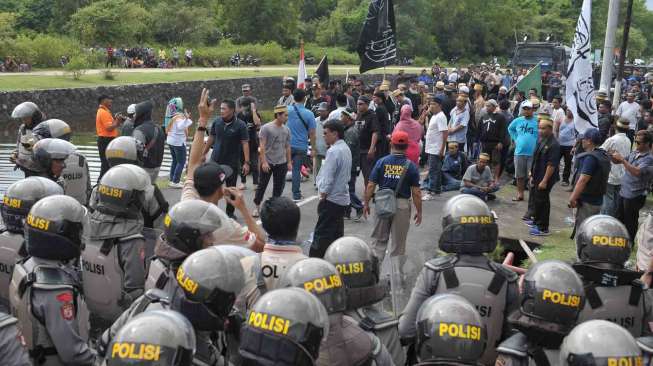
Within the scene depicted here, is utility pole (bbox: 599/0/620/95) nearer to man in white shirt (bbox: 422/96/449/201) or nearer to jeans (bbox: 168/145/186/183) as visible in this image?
man in white shirt (bbox: 422/96/449/201)

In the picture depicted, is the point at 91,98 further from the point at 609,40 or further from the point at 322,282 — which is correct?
the point at 322,282

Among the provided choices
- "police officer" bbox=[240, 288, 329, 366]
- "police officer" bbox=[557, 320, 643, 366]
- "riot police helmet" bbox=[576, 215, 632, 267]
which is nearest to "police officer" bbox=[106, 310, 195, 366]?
"police officer" bbox=[240, 288, 329, 366]

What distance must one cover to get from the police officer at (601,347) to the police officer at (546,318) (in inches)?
19.9

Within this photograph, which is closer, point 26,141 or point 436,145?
point 26,141

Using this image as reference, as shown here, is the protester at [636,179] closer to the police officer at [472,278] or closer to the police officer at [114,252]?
the police officer at [472,278]

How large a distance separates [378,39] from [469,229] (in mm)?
10651

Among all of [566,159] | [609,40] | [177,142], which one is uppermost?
[609,40]

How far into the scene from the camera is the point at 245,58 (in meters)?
50.1

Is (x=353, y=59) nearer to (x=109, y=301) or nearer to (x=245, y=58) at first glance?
(x=245, y=58)

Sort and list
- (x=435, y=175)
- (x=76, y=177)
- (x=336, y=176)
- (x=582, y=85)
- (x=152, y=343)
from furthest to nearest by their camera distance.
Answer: (x=435, y=175)
(x=582, y=85)
(x=336, y=176)
(x=76, y=177)
(x=152, y=343)

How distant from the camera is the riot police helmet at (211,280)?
3107 millimetres

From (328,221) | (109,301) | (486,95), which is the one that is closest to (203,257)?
(109,301)

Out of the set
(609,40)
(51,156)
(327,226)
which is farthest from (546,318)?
(609,40)

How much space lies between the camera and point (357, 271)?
3.64 metres
